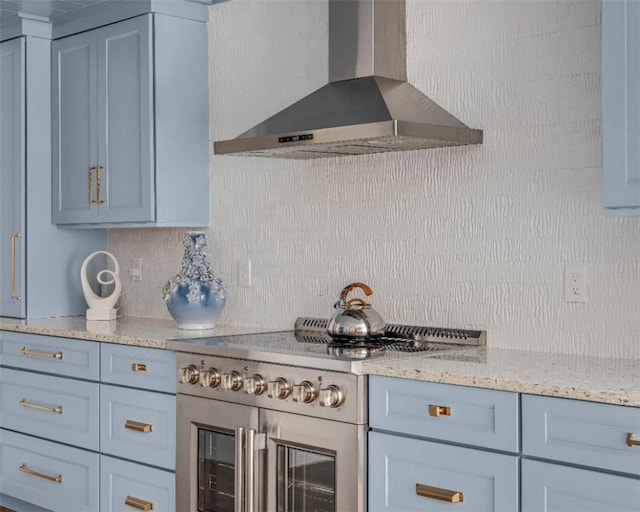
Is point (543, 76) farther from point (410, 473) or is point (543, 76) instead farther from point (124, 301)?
point (124, 301)

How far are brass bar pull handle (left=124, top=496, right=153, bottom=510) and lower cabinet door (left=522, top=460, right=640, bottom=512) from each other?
166cm

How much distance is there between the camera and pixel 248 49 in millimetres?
3992

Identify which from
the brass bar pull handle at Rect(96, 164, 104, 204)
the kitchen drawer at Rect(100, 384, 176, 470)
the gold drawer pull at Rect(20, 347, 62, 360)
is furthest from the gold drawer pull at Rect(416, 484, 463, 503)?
the brass bar pull handle at Rect(96, 164, 104, 204)

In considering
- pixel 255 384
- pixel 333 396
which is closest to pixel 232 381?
pixel 255 384

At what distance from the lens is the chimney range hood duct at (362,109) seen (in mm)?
2992

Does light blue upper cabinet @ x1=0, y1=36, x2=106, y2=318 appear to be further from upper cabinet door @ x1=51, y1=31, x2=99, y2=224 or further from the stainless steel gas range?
the stainless steel gas range

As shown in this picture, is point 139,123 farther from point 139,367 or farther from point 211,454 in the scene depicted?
point 211,454

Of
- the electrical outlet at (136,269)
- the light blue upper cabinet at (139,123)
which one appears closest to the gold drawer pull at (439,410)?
the light blue upper cabinet at (139,123)

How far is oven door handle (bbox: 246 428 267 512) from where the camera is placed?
120 inches

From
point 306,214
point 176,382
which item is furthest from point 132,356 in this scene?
point 306,214

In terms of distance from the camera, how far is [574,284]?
2.93 m

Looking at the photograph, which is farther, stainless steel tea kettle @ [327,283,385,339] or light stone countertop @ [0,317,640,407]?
stainless steel tea kettle @ [327,283,385,339]

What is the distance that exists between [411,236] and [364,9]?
82cm

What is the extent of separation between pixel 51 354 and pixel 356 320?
1.46 meters
